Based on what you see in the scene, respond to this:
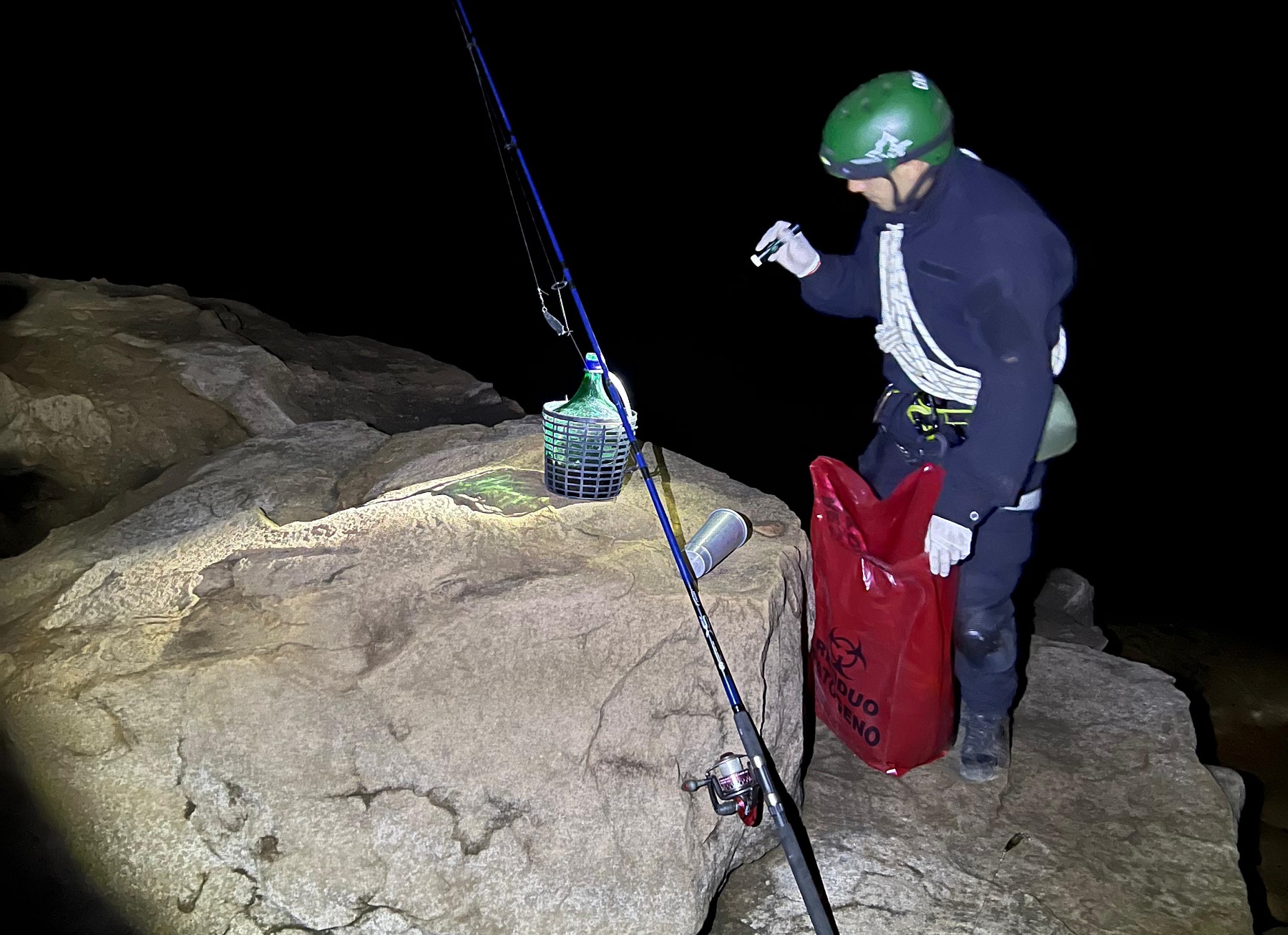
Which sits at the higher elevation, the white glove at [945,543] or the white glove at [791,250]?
the white glove at [791,250]

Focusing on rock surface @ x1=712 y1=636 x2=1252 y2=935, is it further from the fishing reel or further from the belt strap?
the belt strap

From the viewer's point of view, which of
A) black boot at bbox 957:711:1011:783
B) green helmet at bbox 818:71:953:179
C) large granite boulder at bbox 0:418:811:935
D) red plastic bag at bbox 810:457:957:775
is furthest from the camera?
black boot at bbox 957:711:1011:783

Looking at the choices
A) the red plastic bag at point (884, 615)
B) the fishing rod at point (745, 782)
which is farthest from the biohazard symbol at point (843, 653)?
the fishing rod at point (745, 782)

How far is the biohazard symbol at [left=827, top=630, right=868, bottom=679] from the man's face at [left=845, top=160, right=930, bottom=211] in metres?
0.96

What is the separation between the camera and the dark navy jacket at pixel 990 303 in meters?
1.86

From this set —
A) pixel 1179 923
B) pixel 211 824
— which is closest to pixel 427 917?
pixel 211 824

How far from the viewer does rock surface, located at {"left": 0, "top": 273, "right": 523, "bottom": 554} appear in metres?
3.15

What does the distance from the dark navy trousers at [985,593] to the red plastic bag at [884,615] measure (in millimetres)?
64

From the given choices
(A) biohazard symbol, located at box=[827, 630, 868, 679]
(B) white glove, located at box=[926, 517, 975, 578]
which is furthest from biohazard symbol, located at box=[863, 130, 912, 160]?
(A) biohazard symbol, located at box=[827, 630, 868, 679]

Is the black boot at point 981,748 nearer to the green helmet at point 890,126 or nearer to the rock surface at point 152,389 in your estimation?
the green helmet at point 890,126

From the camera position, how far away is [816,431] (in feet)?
16.4

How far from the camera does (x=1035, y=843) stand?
216cm

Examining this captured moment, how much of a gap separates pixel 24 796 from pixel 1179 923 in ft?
7.28

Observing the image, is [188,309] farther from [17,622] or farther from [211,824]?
[211,824]
